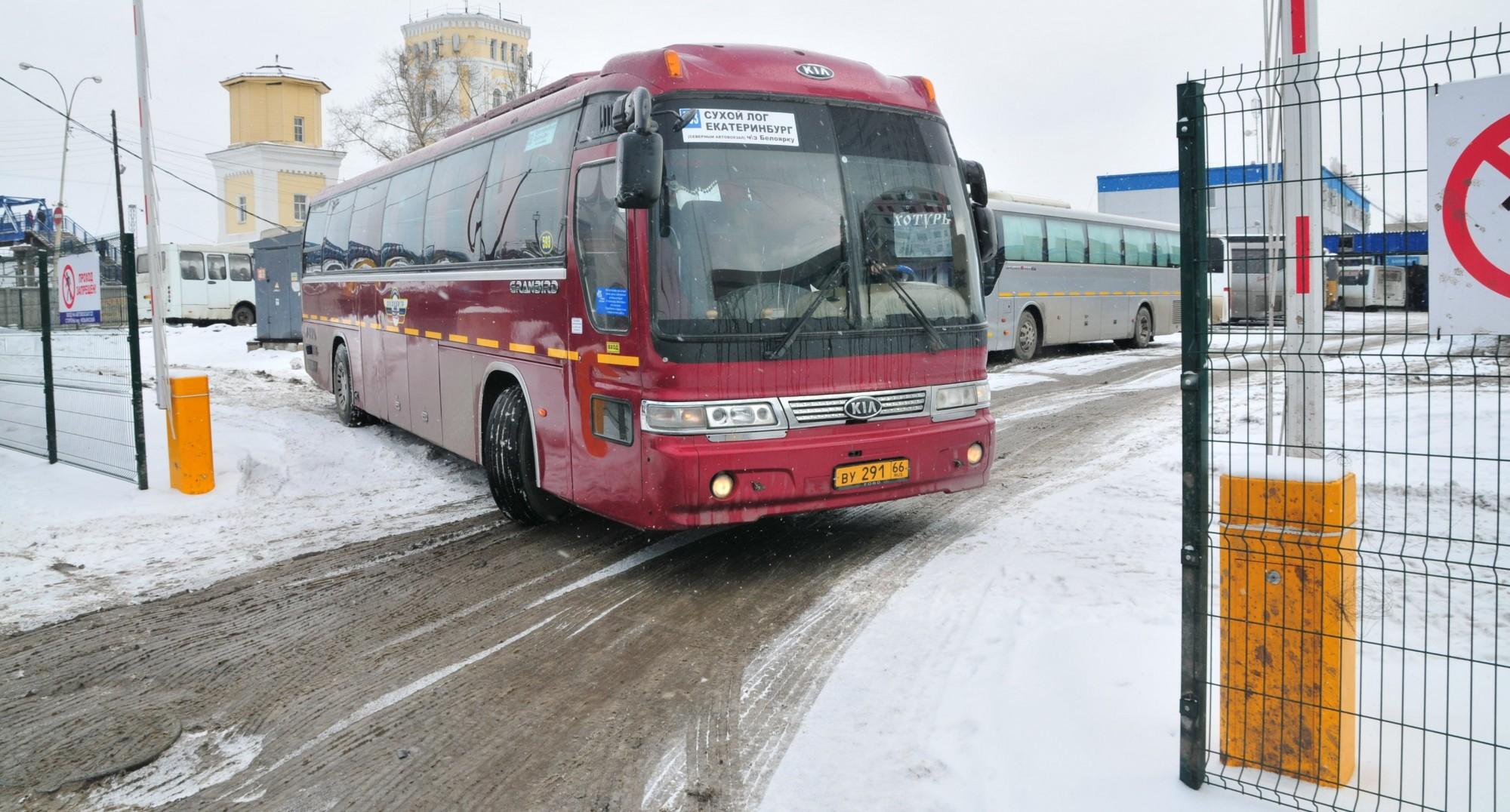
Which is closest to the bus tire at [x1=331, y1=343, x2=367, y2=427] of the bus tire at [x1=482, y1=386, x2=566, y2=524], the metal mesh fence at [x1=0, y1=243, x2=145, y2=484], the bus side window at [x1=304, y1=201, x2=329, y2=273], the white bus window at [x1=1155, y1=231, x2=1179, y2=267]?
the bus side window at [x1=304, y1=201, x2=329, y2=273]

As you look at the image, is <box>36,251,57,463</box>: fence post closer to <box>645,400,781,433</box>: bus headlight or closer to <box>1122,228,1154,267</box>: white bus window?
<box>645,400,781,433</box>: bus headlight

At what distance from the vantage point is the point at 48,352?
1016cm

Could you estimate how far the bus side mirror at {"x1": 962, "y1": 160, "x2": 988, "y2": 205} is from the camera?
24.8ft

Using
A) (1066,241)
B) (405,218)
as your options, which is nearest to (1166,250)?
(1066,241)

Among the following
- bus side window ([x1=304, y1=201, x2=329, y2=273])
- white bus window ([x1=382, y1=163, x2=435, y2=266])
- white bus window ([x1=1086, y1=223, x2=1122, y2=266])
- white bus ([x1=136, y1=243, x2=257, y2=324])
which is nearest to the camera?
white bus window ([x1=382, y1=163, x2=435, y2=266])

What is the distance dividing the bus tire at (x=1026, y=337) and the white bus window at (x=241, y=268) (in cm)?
2728

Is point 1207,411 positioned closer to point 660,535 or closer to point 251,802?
point 251,802

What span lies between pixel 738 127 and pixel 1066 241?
1798cm

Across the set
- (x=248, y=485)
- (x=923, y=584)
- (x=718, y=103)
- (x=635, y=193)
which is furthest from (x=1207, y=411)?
(x=248, y=485)

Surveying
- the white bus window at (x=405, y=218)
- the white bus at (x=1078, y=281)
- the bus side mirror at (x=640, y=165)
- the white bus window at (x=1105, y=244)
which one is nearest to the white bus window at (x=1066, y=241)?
the white bus at (x=1078, y=281)

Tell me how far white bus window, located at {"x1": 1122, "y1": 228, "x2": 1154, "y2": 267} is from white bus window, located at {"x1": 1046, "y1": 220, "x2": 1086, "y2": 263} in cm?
218

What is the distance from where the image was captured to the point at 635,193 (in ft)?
19.3

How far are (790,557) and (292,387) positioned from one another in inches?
558

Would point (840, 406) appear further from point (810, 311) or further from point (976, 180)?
point (976, 180)
